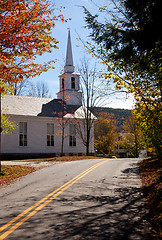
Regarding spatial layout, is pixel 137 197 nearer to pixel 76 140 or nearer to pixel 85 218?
pixel 85 218

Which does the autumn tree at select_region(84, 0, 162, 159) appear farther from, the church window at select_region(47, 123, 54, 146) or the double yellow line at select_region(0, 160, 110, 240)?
the church window at select_region(47, 123, 54, 146)

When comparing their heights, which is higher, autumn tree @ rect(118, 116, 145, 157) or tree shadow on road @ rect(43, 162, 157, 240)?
autumn tree @ rect(118, 116, 145, 157)

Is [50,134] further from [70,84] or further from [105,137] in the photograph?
[105,137]

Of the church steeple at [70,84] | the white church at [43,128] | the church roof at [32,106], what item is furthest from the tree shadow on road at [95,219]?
the church steeple at [70,84]

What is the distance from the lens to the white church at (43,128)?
1152 inches

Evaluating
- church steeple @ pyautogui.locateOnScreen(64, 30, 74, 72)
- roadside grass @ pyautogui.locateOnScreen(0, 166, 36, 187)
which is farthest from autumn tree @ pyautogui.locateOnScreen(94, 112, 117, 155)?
roadside grass @ pyautogui.locateOnScreen(0, 166, 36, 187)

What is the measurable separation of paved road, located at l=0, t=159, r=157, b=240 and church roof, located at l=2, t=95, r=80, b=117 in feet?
67.5

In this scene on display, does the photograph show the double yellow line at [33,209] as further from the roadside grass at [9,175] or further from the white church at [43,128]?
the white church at [43,128]

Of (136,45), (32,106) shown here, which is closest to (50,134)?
(32,106)

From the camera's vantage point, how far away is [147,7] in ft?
23.4

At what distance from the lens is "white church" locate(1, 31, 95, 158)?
2925 centimetres

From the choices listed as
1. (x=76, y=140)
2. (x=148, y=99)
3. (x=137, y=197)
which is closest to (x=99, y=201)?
(x=137, y=197)

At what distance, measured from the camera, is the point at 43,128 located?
31.3 metres

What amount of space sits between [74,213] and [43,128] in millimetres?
25257
